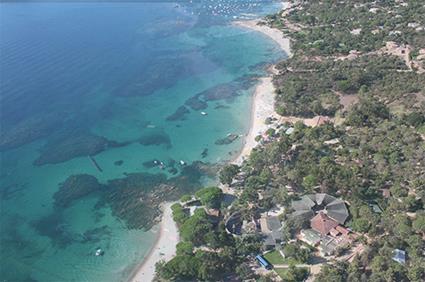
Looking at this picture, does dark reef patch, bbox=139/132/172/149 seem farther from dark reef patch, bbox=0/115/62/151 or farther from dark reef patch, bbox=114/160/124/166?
dark reef patch, bbox=0/115/62/151

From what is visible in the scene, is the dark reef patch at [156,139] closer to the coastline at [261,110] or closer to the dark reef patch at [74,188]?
the dark reef patch at [74,188]

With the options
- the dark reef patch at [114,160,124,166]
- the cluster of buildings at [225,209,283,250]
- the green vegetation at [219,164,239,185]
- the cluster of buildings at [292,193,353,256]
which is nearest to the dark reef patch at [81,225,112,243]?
the dark reef patch at [114,160,124,166]

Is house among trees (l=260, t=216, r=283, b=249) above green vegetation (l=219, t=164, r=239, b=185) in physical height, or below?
below

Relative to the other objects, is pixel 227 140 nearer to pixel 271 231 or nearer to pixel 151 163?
pixel 151 163

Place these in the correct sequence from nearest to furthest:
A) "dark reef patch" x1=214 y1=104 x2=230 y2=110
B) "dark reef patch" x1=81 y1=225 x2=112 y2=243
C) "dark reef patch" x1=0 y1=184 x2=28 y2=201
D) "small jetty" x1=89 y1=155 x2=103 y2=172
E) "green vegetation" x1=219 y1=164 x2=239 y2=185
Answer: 1. "dark reef patch" x1=81 y1=225 x2=112 y2=243
2. "green vegetation" x1=219 y1=164 x2=239 y2=185
3. "dark reef patch" x1=0 y1=184 x2=28 y2=201
4. "small jetty" x1=89 y1=155 x2=103 y2=172
5. "dark reef patch" x1=214 y1=104 x2=230 y2=110

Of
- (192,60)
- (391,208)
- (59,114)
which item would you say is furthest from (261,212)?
(192,60)

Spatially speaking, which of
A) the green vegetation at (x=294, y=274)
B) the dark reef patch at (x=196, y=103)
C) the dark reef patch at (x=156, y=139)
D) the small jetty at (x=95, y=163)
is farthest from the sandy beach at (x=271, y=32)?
the green vegetation at (x=294, y=274)
